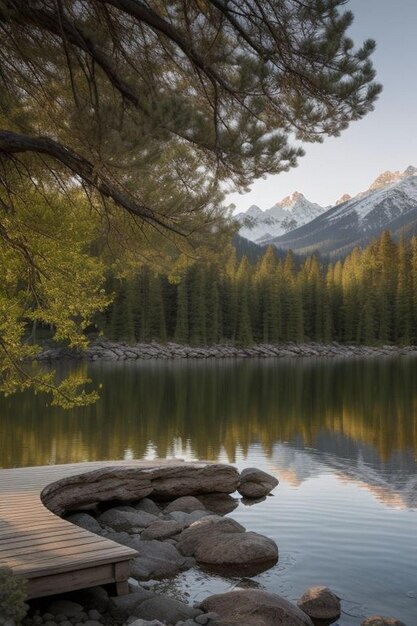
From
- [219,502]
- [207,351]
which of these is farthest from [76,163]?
[207,351]

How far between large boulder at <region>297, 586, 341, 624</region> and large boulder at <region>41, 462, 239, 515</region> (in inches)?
188

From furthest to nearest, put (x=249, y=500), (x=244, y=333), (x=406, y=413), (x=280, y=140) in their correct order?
(x=244, y=333), (x=406, y=413), (x=249, y=500), (x=280, y=140)

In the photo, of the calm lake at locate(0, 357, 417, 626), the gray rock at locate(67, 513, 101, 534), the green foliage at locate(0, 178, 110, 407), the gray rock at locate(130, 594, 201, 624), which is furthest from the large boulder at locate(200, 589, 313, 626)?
the green foliage at locate(0, 178, 110, 407)

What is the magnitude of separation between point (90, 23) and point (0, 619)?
6236 millimetres

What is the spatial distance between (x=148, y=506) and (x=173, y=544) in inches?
98.3

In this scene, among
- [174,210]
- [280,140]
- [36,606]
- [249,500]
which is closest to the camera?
[36,606]

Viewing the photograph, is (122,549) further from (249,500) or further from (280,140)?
(249,500)

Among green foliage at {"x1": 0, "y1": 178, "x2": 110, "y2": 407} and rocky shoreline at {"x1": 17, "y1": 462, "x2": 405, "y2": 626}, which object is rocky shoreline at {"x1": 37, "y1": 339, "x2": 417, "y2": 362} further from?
green foliage at {"x1": 0, "y1": 178, "x2": 110, "y2": 407}

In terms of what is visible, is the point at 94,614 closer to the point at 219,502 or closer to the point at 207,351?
the point at 219,502

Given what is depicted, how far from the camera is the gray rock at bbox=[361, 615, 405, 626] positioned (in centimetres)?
728

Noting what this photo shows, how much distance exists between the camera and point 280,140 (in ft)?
25.1

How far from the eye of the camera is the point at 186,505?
12.7 meters

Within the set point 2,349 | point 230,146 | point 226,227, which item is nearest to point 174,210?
point 226,227

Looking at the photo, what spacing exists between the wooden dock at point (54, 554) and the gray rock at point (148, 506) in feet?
12.5
